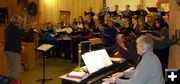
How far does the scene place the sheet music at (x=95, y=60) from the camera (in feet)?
15.5

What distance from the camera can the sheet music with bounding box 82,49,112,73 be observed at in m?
4.72

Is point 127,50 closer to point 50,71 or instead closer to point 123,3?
point 50,71

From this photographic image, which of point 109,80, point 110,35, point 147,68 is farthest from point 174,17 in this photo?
point 147,68

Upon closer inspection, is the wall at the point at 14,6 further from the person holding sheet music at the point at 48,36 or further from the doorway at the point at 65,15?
the doorway at the point at 65,15

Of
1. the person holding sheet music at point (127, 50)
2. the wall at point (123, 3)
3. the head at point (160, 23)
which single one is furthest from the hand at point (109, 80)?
the wall at point (123, 3)

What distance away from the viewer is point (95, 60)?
4.88 meters

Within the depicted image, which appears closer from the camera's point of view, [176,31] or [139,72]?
[139,72]

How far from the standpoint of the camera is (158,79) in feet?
13.1

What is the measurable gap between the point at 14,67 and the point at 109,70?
10.5 feet

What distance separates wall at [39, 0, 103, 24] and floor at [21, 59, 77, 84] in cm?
348

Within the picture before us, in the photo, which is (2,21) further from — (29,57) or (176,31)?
(176,31)

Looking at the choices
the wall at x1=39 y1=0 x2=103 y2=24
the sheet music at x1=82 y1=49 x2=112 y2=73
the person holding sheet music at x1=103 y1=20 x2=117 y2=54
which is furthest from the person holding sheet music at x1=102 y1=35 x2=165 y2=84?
the wall at x1=39 y1=0 x2=103 y2=24

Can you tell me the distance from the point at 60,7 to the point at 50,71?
6.45m

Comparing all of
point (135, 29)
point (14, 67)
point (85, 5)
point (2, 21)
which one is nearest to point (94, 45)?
point (135, 29)
